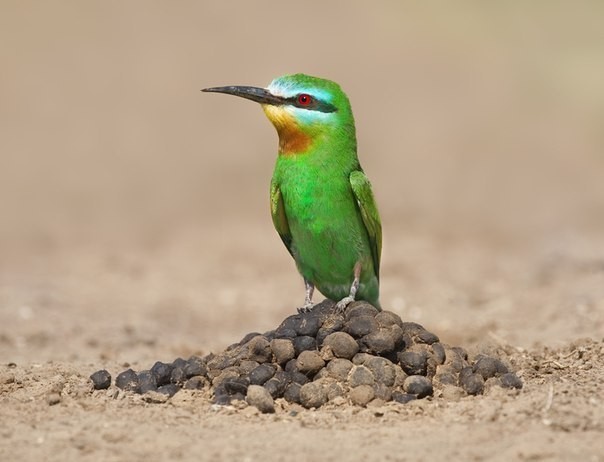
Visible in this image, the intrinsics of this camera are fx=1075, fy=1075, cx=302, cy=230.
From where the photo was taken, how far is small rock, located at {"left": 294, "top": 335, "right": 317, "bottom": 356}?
5.87 m

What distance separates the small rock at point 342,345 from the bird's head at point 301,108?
1.27 meters

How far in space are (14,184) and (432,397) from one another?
37.4ft

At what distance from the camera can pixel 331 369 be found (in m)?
5.69

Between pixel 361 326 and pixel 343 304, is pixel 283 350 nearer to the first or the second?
pixel 361 326

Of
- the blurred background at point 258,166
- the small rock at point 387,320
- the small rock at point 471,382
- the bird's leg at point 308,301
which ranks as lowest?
the small rock at point 471,382

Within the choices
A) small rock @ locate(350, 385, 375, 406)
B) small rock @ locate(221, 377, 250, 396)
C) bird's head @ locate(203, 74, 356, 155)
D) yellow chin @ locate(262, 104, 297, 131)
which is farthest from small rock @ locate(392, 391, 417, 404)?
yellow chin @ locate(262, 104, 297, 131)

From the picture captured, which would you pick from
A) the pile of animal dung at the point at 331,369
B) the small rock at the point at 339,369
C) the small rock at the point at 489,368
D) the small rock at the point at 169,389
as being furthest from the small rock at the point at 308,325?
the small rock at the point at 489,368

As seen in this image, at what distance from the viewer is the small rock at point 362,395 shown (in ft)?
17.9

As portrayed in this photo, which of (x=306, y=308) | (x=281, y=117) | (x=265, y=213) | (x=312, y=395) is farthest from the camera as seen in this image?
(x=265, y=213)

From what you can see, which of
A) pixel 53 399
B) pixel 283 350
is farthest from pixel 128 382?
pixel 283 350

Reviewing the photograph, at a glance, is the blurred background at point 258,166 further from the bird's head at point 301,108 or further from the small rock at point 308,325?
the bird's head at point 301,108

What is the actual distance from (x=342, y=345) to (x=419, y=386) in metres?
0.48

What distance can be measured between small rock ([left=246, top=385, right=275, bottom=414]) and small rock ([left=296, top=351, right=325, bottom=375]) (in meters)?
0.33

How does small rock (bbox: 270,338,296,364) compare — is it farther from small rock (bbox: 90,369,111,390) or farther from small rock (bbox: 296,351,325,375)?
small rock (bbox: 90,369,111,390)
